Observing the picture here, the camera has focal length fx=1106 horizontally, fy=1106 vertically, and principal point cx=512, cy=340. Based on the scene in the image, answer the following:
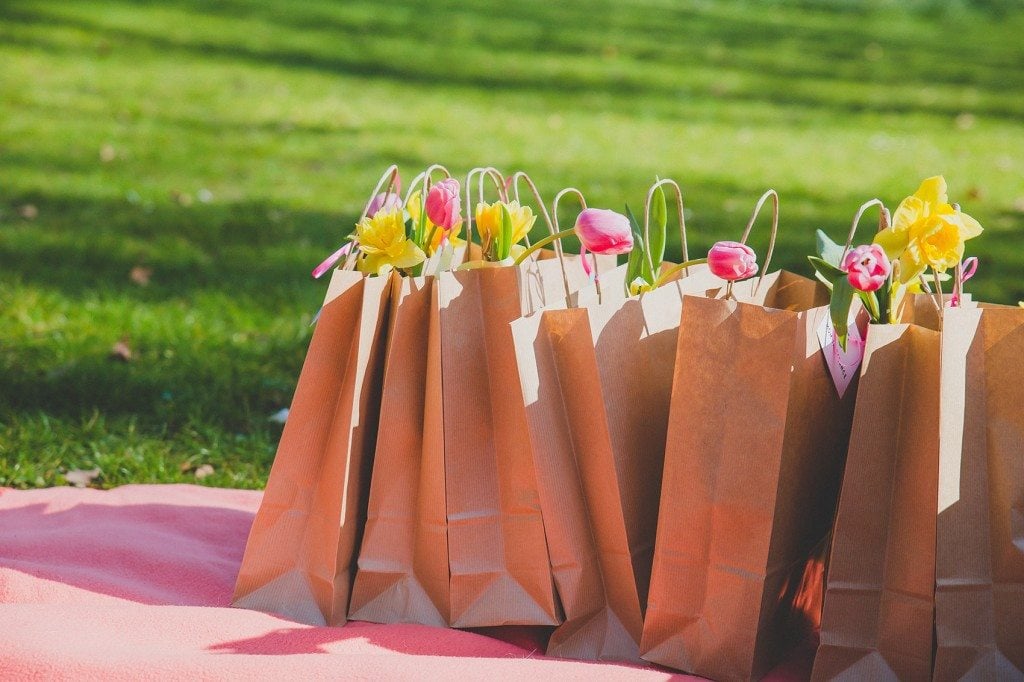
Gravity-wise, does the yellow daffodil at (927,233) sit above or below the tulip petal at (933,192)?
below

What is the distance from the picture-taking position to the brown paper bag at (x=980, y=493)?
139 cm

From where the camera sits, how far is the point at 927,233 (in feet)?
4.83

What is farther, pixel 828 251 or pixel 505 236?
pixel 505 236

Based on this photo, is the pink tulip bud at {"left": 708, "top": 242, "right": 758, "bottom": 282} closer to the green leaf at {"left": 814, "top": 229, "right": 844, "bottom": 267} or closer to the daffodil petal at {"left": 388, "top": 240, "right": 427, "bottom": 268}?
the green leaf at {"left": 814, "top": 229, "right": 844, "bottom": 267}

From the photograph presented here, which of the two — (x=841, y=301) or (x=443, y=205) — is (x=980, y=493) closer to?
(x=841, y=301)

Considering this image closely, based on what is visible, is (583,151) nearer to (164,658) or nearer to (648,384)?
(648,384)

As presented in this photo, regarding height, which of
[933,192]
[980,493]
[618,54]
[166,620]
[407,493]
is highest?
[618,54]

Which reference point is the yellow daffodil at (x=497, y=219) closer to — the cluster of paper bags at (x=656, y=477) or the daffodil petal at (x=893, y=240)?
the cluster of paper bags at (x=656, y=477)

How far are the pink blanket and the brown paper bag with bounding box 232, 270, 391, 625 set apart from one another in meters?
0.07

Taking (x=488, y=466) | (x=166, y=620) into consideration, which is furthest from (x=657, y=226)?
(x=166, y=620)

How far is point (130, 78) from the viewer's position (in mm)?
6484

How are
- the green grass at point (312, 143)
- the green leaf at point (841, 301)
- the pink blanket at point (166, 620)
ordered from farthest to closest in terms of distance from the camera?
the green grass at point (312, 143) < the green leaf at point (841, 301) < the pink blanket at point (166, 620)

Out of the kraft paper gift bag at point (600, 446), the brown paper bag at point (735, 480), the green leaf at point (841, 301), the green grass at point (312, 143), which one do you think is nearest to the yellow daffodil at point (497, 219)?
the kraft paper gift bag at point (600, 446)

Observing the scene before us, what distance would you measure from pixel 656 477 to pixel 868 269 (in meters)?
0.42
